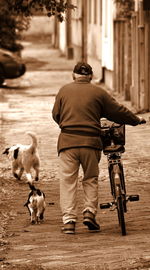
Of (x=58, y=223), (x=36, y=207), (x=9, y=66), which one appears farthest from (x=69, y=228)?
(x=9, y=66)

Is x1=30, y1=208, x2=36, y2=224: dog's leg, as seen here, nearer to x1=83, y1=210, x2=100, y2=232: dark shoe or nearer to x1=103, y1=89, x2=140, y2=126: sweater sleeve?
x1=83, y1=210, x2=100, y2=232: dark shoe

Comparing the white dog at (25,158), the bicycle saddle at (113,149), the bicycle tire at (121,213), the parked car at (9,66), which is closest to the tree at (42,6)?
the white dog at (25,158)

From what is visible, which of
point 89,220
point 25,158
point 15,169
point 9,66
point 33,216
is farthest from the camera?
point 9,66

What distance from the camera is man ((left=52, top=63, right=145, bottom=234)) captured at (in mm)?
9484

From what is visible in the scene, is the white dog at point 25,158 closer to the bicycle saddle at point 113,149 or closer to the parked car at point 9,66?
the bicycle saddle at point 113,149

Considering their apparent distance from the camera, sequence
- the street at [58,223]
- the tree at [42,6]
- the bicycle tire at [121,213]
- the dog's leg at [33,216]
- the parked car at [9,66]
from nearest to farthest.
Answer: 1. the street at [58,223]
2. the bicycle tire at [121,213]
3. the dog's leg at [33,216]
4. the tree at [42,6]
5. the parked car at [9,66]

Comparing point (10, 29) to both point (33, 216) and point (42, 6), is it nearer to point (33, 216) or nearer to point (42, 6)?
point (42, 6)

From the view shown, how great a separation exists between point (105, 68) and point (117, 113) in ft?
69.7

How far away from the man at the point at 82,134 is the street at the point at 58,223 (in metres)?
0.27

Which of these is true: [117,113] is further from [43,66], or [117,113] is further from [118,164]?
[43,66]

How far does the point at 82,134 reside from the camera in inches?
374

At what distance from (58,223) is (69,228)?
2.24 feet

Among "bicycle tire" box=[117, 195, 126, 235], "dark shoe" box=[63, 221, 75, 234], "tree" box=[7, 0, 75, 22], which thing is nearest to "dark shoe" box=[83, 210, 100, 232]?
"dark shoe" box=[63, 221, 75, 234]

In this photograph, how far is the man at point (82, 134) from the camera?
9484 mm
